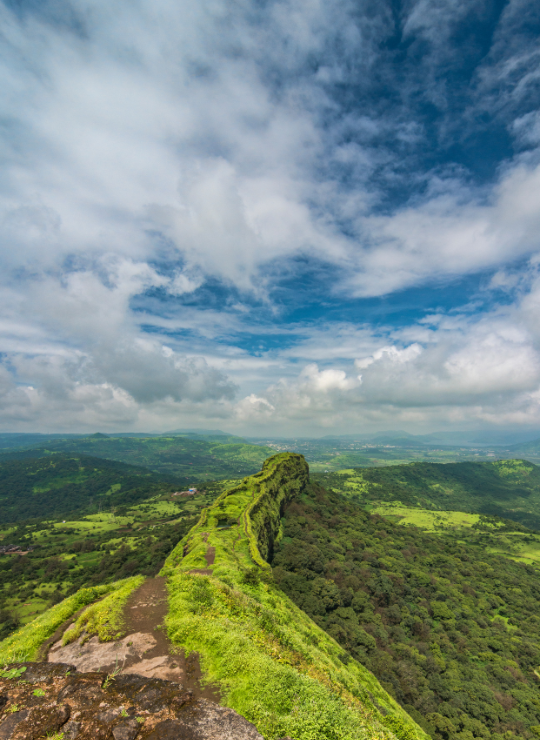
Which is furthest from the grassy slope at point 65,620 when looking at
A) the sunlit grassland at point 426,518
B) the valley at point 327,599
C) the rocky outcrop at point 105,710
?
the sunlit grassland at point 426,518

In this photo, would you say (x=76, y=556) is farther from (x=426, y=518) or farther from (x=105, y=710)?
(x=426, y=518)

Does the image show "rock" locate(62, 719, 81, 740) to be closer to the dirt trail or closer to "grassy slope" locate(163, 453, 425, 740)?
the dirt trail

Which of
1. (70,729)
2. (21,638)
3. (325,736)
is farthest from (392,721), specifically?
(21,638)

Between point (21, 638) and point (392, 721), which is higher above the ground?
point (21, 638)

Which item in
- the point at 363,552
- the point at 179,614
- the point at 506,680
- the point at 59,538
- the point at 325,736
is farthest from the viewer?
the point at 59,538

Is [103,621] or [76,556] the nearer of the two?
[103,621]

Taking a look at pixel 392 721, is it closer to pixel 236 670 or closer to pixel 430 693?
pixel 236 670

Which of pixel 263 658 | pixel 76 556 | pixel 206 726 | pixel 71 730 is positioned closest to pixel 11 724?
pixel 71 730
